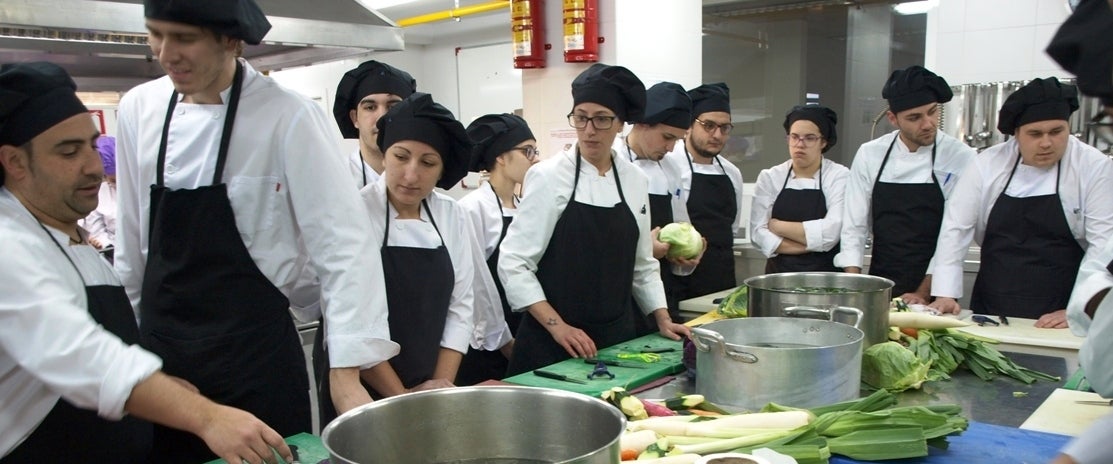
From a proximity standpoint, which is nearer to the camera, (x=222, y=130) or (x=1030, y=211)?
(x=222, y=130)

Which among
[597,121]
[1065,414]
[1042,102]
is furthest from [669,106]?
[1065,414]

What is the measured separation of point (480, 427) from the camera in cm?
120

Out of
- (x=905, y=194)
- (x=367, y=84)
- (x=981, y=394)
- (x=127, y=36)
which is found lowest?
(x=981, y=394)

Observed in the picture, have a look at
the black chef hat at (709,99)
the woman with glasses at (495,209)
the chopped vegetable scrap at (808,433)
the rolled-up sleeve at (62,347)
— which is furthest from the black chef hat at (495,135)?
the rolled-up sleeve at (62,347)

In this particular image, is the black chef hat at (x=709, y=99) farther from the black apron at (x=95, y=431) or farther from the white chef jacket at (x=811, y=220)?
the black apron at (x=95, y=431)

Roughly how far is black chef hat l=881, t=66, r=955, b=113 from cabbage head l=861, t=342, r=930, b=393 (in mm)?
1821

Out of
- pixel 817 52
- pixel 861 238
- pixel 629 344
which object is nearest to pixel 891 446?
pixel 629 344

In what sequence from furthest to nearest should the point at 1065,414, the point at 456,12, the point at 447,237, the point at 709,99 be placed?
the point at 456,12 → the point at 709,99 → the point at 447,237 → the point at 1065,414

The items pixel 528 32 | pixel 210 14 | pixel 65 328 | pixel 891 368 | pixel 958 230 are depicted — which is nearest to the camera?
pixel 65 328

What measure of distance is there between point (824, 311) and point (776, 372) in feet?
1.19

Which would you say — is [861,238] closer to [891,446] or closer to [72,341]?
[891,446]

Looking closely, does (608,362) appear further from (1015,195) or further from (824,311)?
(1015,195)

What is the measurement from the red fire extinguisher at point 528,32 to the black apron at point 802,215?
5.87 ft

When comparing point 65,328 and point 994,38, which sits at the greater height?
point 994,38
